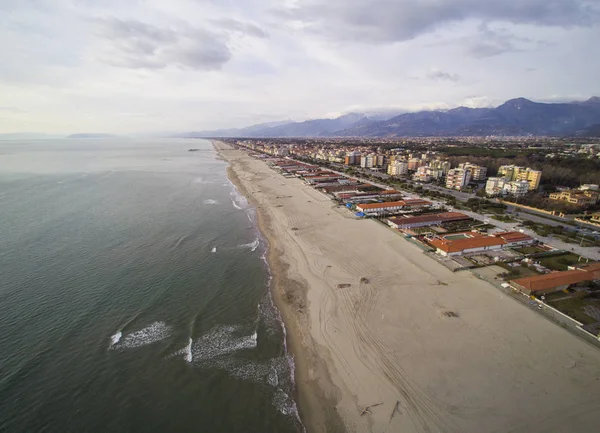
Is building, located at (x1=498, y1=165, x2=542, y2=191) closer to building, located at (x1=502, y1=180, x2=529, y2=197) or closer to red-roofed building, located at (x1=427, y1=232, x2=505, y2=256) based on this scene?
building, located at (x1=502, y1=180, x2=529, y2=197)

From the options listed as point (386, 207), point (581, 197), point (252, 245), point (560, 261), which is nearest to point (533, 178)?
point (581, 197)

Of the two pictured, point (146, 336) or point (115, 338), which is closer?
point (115, 338)

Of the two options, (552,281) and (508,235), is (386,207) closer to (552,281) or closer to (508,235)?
(508,235)

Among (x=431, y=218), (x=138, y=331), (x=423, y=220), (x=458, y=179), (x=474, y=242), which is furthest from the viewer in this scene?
(x=458, y=179)

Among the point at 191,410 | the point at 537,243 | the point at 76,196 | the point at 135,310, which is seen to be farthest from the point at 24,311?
the point at 537,243

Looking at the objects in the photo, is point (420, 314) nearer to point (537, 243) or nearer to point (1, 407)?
point (537, 243)

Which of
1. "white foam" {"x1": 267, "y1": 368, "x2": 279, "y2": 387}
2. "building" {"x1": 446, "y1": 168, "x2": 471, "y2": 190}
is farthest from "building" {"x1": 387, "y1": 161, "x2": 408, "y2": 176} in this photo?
"white foam" {"x1": 267, "y1": 368, "x2": 279, "y2": 387}
